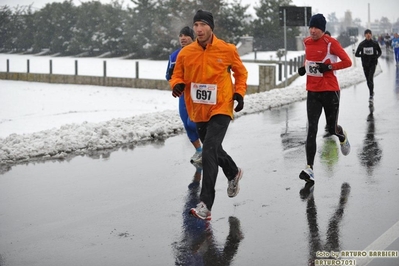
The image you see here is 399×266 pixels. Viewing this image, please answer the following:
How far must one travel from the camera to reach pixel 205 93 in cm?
633

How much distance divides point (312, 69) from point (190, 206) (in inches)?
95.1

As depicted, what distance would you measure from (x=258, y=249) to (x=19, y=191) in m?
3.31

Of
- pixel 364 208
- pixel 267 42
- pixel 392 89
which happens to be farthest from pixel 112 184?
pixel 267 42

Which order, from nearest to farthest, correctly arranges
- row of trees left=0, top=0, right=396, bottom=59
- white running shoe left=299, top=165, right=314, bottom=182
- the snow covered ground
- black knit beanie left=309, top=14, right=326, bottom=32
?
white running shoe left=299, top=165, right=314, bottom=182, black knit beanie left=309, top=14, right=326, bottom=32, the snow covered ground, row of trees left=0, top=0, right=396, bottom=59

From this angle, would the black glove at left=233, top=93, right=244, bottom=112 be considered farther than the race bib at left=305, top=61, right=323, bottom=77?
No

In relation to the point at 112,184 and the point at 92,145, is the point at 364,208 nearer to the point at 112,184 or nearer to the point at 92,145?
the point at 112,184

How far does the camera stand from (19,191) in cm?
754

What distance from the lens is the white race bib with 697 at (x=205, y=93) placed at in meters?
6.31

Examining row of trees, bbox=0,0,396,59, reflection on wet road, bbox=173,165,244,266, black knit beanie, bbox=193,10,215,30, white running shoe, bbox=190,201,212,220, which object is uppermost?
row of trees, bbox=0,0,396,59

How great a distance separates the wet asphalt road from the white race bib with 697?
3.44 feet

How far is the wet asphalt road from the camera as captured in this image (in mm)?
5234

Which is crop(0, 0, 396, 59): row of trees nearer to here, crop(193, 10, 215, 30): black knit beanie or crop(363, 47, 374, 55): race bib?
crop(363, 47, 374, 55): race bib

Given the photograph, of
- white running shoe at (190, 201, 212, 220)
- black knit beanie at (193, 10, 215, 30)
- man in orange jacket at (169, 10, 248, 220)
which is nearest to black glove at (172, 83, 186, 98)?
man in orange jacket at (169, 10, 248, 220)

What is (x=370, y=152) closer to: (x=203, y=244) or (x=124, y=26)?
(x=203, y=244)
